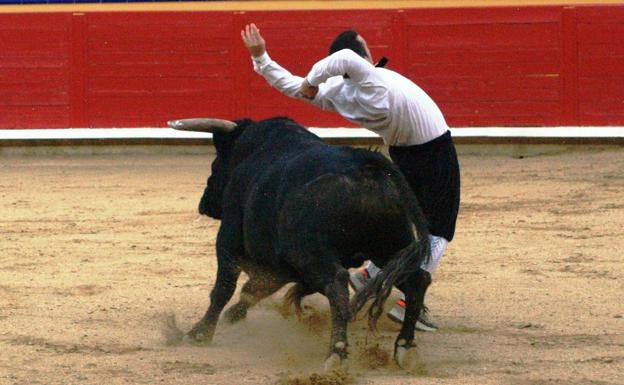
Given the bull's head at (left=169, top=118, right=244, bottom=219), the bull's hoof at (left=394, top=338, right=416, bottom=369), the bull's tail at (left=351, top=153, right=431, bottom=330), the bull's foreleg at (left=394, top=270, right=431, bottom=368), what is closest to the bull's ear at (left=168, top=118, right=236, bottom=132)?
the bull's head at (left=169, top=118, right=244, bottom=219)

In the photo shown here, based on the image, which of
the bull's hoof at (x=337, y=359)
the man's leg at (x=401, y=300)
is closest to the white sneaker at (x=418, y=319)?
the man's leg at (x=401, y=300)

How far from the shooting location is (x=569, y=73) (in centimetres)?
1020

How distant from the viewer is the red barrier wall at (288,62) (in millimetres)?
10156

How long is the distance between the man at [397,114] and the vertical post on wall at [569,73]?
6070mm

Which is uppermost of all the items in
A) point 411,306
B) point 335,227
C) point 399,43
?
point 335,227

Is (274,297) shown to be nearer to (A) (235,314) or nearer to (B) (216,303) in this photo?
(A) (235,314)

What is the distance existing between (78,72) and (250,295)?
6.43 metres

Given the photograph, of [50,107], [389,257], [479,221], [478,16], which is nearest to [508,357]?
[389,257]

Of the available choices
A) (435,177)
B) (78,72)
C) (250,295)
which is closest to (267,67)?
(435,177)

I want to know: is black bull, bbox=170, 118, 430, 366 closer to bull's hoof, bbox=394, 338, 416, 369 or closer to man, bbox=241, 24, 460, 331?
bull's hoof, bbox=394, 338, 416, 369

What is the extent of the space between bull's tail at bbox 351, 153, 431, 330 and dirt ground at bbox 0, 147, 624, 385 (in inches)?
8.4

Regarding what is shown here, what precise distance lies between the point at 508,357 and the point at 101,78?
710cm

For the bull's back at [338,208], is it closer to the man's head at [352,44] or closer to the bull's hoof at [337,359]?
the bull's hoof at [337,359]

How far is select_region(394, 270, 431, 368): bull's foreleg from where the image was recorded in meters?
3.86
